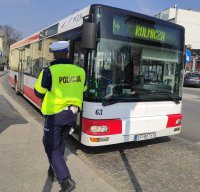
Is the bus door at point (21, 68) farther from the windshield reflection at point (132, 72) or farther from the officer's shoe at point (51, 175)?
the officer's shoe at point (51, 175)

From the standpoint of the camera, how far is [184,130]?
9367 mm

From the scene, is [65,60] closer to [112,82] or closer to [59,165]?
[59,165]

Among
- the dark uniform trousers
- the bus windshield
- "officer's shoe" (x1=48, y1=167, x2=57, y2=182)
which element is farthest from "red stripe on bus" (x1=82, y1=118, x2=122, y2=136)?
the dark uniform trousers

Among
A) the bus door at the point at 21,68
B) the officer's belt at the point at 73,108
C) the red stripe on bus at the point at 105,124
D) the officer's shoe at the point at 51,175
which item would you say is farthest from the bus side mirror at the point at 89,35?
the bus door at the point at 21,68

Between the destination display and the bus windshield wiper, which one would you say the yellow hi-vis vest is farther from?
the bus windshield wiper

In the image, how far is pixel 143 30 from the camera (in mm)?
6477

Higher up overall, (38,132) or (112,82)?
(112,82)

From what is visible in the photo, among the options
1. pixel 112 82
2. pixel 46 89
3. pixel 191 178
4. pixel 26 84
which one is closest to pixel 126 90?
pixel 112 82

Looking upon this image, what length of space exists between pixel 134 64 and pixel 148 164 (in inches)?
78.3

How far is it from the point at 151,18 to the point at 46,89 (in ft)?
11.3

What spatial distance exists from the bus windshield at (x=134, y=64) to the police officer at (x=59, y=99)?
5.55 ft

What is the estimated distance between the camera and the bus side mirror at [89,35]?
18.1 feet

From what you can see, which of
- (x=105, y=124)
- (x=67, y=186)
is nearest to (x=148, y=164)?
(x=105, y=124)

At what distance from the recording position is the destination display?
609 centimetres
